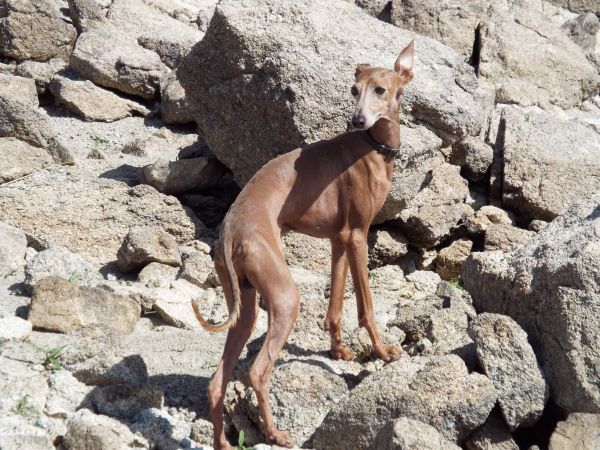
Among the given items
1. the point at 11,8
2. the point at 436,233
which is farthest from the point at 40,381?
the point at 11,8

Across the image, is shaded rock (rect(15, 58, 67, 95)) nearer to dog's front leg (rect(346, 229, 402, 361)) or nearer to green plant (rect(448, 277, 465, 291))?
green plant (rect(448, 277, 465, 291))

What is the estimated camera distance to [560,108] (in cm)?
1472

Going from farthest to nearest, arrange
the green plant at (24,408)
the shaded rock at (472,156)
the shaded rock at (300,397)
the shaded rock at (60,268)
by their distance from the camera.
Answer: the shaded rock at (472,156)
the shaded rock at (60,268)
the shaded rock at (300,397)
the green plant at (24,408)

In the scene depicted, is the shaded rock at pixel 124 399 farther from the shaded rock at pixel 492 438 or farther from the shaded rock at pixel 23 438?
the shaded rock at pixel 492 438

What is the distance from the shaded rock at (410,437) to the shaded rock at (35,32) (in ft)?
33.9

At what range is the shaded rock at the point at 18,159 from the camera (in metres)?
11.5

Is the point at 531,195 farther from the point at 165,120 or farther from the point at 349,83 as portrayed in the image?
the point at 165,120

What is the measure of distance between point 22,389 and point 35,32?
872cm

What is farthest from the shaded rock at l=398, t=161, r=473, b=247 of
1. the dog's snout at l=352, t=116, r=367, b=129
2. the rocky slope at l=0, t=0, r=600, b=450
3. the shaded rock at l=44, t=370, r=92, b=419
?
the shaded rock at l=44, t=370, r=92, b=419

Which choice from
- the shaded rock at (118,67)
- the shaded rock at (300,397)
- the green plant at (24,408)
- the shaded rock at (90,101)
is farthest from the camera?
the shaded rock at (118,67)

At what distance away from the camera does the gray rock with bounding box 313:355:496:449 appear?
7.08m

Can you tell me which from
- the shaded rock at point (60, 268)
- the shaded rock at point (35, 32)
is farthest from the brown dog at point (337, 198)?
the shaded rock at point (35, 32)

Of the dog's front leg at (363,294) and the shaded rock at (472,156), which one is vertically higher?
the shaded rock at (472,156)

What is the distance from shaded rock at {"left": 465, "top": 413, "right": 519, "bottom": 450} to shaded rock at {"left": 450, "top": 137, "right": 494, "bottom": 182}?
208 inches
